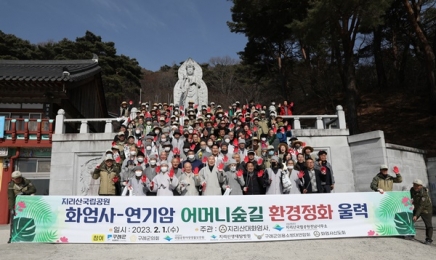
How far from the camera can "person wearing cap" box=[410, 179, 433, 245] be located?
6.54m

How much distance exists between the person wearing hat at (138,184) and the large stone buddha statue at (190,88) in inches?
370

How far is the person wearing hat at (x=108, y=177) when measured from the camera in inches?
292

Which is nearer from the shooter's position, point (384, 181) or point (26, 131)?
point (384, 181)

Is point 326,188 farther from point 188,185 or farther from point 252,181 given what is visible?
point 188,185

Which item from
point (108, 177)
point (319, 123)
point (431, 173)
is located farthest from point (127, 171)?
point (431, 173)

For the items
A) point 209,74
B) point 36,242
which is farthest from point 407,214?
point 209,74

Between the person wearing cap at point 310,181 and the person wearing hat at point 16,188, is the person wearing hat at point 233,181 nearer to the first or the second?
the person wearing cap at point 310,181

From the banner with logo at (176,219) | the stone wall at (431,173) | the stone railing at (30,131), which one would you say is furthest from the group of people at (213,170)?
the stone wall at (431,173)

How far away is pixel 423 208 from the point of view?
661cm

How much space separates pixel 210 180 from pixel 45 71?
41.2 ft

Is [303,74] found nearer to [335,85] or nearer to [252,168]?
[335,85]

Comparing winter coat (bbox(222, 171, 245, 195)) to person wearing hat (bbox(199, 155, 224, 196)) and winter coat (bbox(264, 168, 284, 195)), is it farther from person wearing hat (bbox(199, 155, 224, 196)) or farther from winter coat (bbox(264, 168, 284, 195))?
winter coat (bbox(264, 168, 284, 195))

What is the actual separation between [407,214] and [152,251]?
5502 mm

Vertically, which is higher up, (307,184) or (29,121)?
(29,121)
